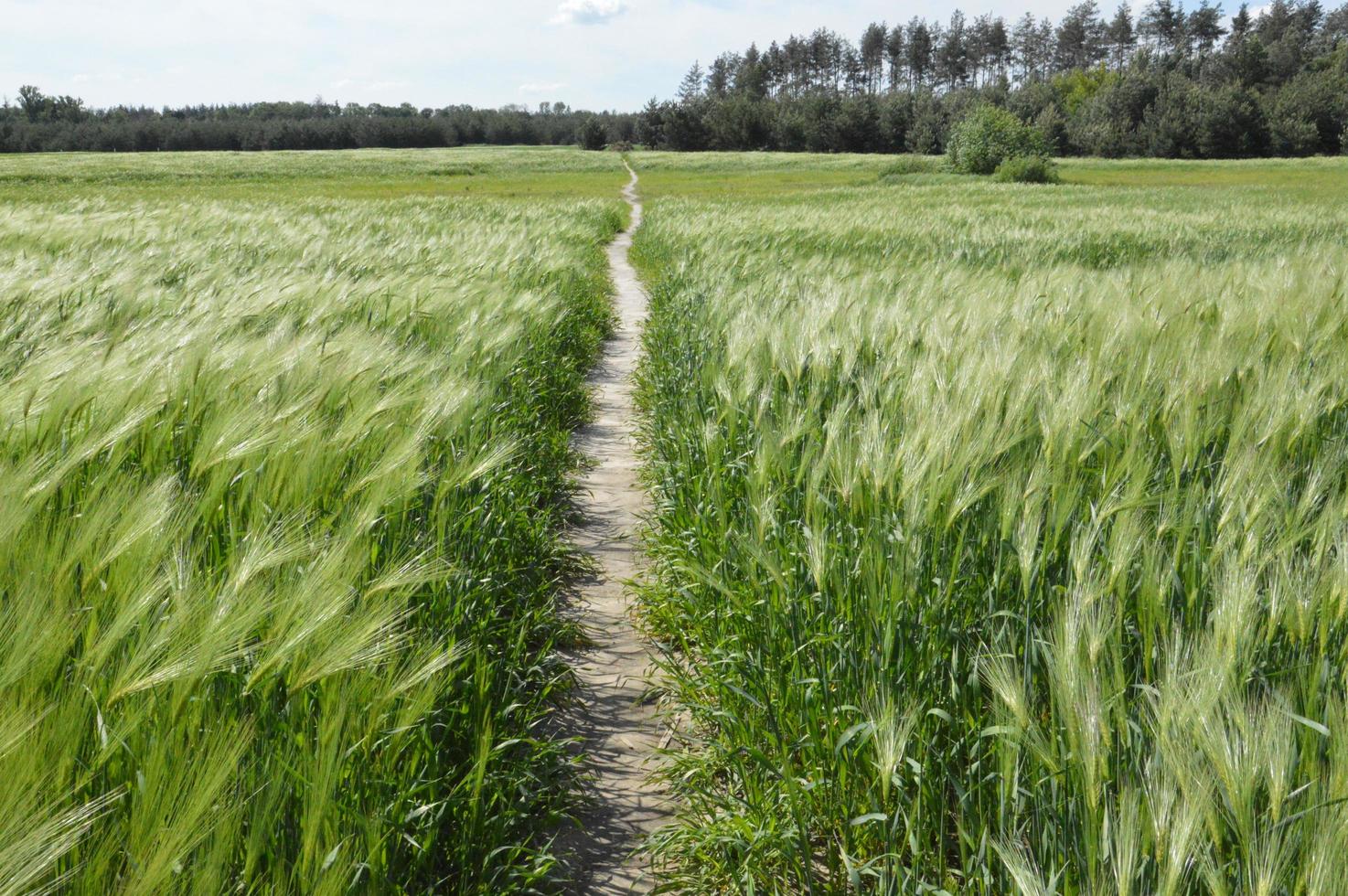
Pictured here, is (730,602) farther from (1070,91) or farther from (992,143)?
(1070,91)

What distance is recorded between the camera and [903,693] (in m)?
1.71

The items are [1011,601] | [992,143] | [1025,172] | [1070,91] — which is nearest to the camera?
[1011,601]

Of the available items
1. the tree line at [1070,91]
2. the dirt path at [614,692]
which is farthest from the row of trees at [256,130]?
the dirt path at [614,692]

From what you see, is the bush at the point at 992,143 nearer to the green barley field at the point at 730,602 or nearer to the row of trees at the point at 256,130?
the green barley field at the point at 730,602

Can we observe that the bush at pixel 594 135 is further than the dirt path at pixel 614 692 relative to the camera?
Yes

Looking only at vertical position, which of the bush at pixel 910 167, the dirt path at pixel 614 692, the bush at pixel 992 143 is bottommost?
the dirt path at pixel 614 692

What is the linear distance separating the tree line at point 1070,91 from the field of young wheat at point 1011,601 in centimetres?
5768

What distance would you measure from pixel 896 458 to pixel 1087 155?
77.9 metres

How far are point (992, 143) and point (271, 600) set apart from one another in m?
50.1

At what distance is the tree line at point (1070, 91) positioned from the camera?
213 feet

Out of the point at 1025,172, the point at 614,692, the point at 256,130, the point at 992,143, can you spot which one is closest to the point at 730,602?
the point at 614,692

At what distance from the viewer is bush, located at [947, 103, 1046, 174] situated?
149 feet

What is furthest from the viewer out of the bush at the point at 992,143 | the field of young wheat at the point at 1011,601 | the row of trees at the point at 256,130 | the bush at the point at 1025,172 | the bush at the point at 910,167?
the row of trees at the point at 256,130

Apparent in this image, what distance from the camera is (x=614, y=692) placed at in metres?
A: 2.73
